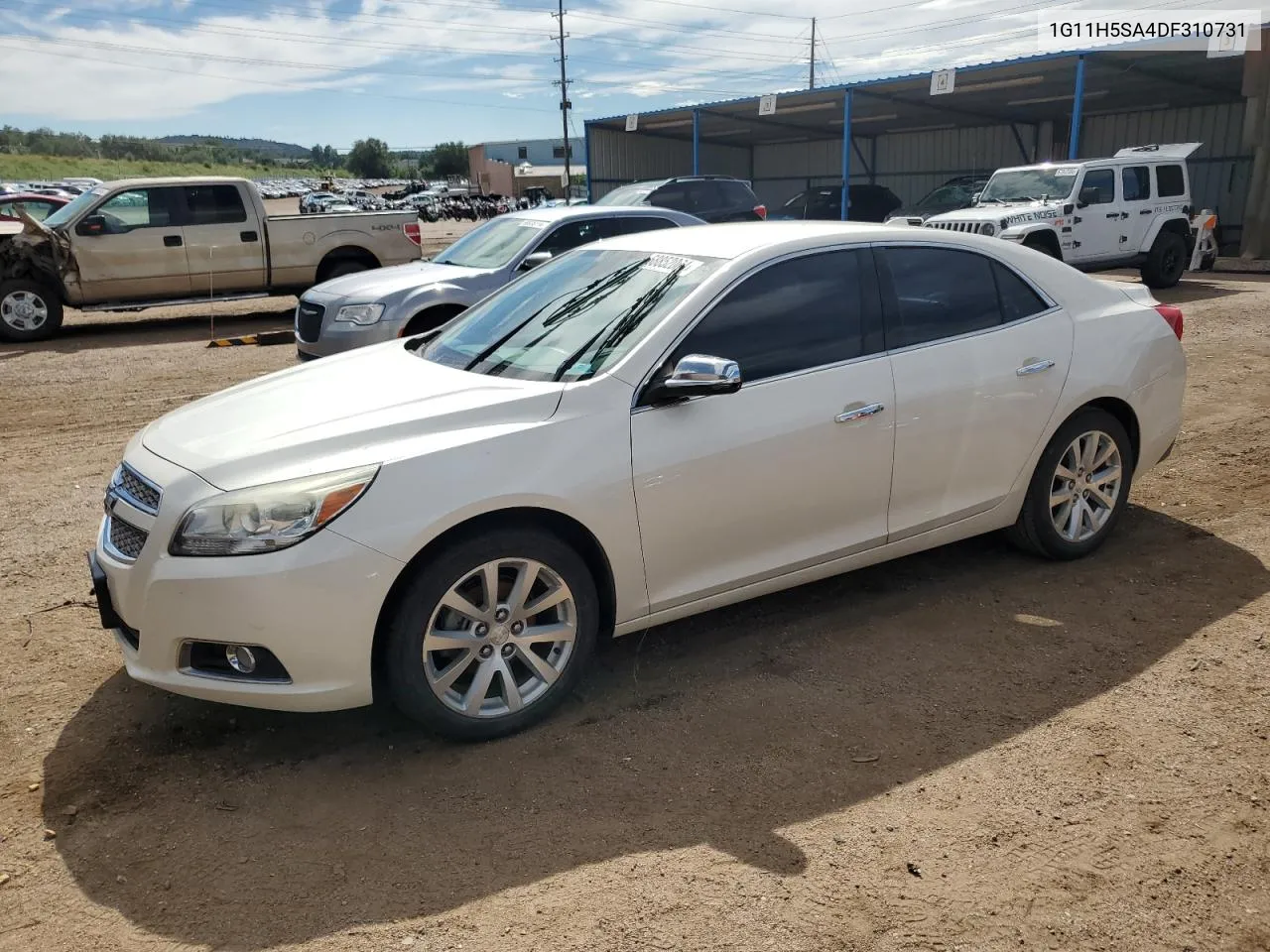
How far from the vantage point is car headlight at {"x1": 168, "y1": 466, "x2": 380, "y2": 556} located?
3111mm

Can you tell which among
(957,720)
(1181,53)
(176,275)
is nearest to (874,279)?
(957,720)

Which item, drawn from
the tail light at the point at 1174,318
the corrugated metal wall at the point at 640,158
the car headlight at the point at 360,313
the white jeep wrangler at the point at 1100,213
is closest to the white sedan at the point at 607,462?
the tail light at the point at 1174,318

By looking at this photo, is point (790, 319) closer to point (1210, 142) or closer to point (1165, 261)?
point (1165, 261)

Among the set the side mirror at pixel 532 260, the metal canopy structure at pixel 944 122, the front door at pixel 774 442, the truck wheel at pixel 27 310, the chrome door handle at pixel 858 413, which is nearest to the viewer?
the front door at pixel 774 442

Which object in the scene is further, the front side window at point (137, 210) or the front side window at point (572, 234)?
the front side window at point (137, 210)

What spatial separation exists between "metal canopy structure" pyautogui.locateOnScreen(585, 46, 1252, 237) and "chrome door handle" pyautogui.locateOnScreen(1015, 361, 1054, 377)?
1770 centimetres

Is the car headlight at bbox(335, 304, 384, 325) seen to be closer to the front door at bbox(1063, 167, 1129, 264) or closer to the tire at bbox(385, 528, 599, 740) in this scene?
the tire at bbox(385, 528, 599, 740)

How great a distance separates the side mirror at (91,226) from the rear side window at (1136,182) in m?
14.9

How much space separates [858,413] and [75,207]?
13183 mm

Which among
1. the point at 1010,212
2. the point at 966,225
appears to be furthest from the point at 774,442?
→ the point at 1010,212

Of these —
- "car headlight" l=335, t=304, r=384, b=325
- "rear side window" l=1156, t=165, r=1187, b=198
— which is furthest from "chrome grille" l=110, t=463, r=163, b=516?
"rear side window" l=1156, t=165, r=1187, b=198

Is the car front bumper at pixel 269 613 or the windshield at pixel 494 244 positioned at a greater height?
the windshield at pixel 494 244

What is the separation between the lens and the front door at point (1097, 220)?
51.0 ft

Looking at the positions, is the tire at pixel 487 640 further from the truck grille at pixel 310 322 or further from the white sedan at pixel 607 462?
the truck grille at pixel 310 322
